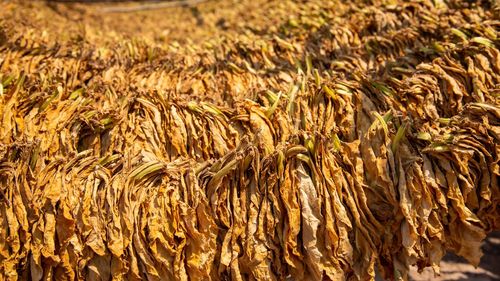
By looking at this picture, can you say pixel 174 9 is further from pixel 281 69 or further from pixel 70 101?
pixel 70 101

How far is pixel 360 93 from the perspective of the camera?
2.30 m

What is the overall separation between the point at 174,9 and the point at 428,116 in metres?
4.75

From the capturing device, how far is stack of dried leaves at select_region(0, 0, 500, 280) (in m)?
1.88

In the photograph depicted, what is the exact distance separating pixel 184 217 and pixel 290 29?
8.27ft

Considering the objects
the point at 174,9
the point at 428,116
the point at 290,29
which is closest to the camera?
the point at 428,116

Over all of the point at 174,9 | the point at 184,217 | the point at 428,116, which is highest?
the point at 428,116

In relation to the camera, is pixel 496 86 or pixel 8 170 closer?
pixel 8 170

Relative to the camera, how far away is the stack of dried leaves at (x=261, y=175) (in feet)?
6.15

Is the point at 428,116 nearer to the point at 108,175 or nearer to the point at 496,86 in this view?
the point at 496,86

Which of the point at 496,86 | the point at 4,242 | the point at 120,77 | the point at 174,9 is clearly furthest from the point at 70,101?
the point at 174,9

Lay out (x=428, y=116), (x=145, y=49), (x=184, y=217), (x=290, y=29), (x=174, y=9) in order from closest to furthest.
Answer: (x=184, y=217)
(x=428, y=116)
(x=145, y=49)
(x=290, y=29)
(x=174, y=9)

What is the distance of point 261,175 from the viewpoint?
1953mm

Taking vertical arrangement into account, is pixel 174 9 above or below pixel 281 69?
below

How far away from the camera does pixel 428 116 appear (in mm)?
2244
